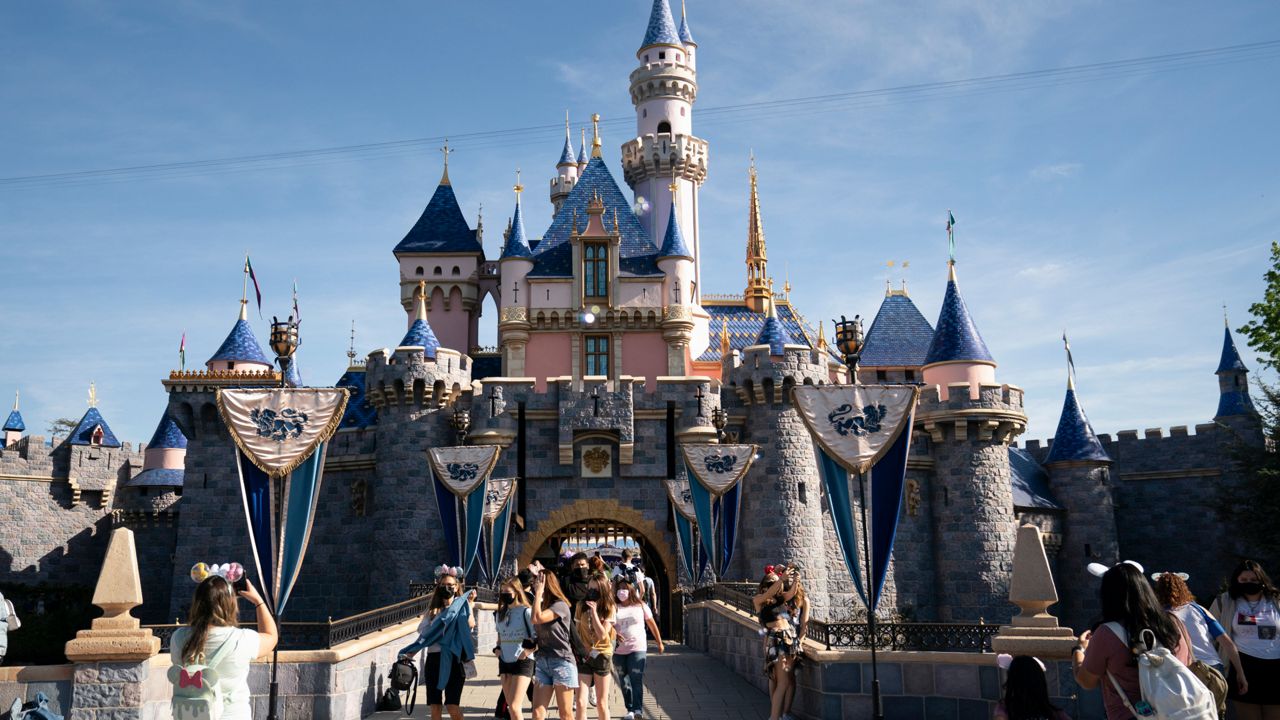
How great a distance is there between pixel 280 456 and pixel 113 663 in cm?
345

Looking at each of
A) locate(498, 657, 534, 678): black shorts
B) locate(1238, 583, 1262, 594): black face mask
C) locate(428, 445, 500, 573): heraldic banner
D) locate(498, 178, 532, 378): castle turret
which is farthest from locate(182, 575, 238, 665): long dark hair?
locate(498, 178, 532, 378): castle turret

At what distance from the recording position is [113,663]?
9.16m

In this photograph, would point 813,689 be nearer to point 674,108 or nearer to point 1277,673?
point 1277,673

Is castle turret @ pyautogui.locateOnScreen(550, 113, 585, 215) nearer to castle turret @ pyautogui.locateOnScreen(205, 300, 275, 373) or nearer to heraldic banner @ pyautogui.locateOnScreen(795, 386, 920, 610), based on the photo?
castle turret @ pyautogui.locateOnScreen(205, 300, 275, 373)

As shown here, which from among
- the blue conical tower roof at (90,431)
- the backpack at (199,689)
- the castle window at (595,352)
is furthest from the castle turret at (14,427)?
the backpack at (199,689)

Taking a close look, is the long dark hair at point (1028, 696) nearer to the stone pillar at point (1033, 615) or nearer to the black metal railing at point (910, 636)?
the stone pillar at point (1033, 615)

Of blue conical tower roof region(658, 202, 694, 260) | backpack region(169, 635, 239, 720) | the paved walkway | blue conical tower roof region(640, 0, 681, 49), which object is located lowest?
the paved walkway

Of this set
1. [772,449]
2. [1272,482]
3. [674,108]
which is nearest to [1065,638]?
[772,449]

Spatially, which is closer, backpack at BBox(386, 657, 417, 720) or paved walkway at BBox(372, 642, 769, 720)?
backpack at BBox(386, 657, 417, 720)

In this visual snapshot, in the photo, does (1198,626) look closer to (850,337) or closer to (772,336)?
(850,337)

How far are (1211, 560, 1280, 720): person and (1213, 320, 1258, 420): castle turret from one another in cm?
2792

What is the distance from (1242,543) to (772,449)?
46.4 ft

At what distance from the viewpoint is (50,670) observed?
921 centimetres

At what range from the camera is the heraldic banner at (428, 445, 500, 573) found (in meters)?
20.1
